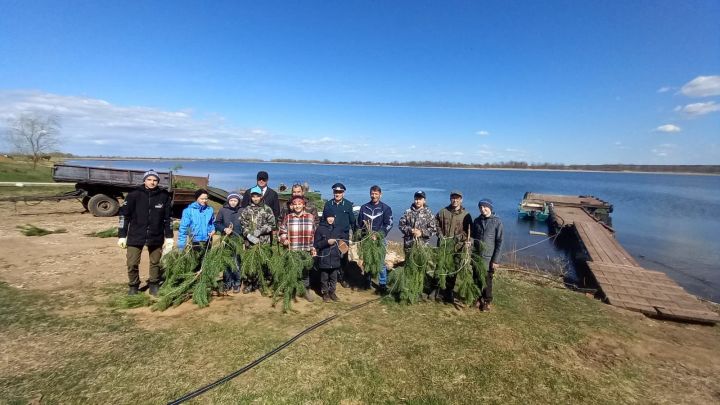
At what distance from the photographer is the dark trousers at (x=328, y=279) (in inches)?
247

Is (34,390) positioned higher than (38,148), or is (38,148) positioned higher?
(38,148)

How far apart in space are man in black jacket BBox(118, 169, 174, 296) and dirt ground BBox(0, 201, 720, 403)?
39.8 inches

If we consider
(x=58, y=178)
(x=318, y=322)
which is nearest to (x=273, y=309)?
(x=318, y=322)

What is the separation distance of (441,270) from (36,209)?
19.8 metres

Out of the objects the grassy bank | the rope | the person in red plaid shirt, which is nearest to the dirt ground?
the grassy bank

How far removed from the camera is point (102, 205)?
46.9ft

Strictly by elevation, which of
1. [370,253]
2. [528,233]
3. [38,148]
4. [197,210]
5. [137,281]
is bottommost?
[528,233]

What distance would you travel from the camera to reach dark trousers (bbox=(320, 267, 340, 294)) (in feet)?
20.6

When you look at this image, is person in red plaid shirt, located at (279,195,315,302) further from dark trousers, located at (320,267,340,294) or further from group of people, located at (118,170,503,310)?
dark trousers, located at (320,267,340,294)

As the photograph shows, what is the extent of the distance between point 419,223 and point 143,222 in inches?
202

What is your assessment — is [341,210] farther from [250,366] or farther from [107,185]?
[107,185]

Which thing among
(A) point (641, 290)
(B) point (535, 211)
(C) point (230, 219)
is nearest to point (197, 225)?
(C) point (230, 219)

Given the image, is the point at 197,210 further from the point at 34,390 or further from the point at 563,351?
the point at 563,351

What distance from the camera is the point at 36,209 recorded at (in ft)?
49.1
